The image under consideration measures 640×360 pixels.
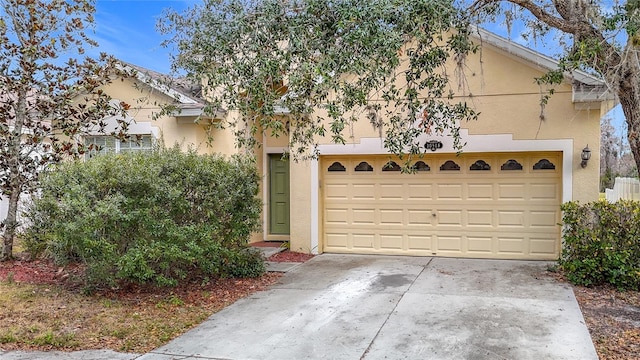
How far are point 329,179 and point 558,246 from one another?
488 cm

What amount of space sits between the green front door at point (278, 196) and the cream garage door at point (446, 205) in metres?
1.52

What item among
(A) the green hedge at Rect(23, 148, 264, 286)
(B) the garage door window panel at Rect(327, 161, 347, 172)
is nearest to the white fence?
(B) the garage door window panel at Rect(327, 161, 347, 172)

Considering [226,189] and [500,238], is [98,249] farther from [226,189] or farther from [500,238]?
[500,238]

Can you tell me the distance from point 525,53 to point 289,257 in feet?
20.4

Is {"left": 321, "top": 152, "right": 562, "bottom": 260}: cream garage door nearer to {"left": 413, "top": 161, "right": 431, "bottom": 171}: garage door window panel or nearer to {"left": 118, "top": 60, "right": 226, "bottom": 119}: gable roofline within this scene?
{"left": 413, "top": 161, "right": 431, "bottom": 171}: garage door window panel

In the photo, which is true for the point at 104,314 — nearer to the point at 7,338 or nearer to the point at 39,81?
the point at 7,338

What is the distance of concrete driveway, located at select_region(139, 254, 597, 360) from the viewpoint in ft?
16.4

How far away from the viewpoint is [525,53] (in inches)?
358

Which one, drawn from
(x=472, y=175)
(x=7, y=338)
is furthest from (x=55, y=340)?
(x=472, y=175)

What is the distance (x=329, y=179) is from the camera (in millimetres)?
10773

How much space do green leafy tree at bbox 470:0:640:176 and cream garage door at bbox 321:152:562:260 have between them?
3.02m

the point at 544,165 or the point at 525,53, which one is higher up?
the point at 525,53

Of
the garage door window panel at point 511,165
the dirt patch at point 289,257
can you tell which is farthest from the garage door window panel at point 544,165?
the dirt patch at point 289,257

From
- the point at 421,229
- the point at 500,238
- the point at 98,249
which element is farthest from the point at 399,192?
the point at 98,249
